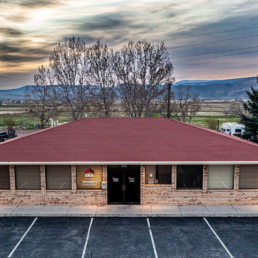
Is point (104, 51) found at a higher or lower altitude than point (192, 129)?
higher

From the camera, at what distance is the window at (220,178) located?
14562 millimetres

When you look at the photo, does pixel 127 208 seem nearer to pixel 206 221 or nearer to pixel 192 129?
pixel 206 221

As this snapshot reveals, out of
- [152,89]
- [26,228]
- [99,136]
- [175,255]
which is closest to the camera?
[175,255]

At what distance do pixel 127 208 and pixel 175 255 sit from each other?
14.8 feet

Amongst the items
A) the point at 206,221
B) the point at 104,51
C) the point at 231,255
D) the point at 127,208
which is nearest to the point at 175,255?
the point at 231,255

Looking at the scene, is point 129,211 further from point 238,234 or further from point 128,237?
point 238,234

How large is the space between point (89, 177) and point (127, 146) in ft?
8.99

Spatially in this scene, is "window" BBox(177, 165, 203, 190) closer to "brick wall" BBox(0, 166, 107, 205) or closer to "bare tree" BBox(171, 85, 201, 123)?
"brick wall" BBox(0, 166, 107, 205)

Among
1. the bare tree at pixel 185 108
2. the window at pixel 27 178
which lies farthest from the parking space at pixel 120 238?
the bare tree at pixel 185 108

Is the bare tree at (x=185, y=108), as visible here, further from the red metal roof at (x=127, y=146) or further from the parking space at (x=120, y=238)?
the parking space at (x=120, y=238)

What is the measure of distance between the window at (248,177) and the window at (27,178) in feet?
37.2

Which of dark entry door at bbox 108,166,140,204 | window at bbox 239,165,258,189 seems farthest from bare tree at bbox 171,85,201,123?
dark entry door at bbox 108,166,140,204

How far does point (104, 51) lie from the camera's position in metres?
A: 45.7

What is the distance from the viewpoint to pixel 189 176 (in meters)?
14.5
